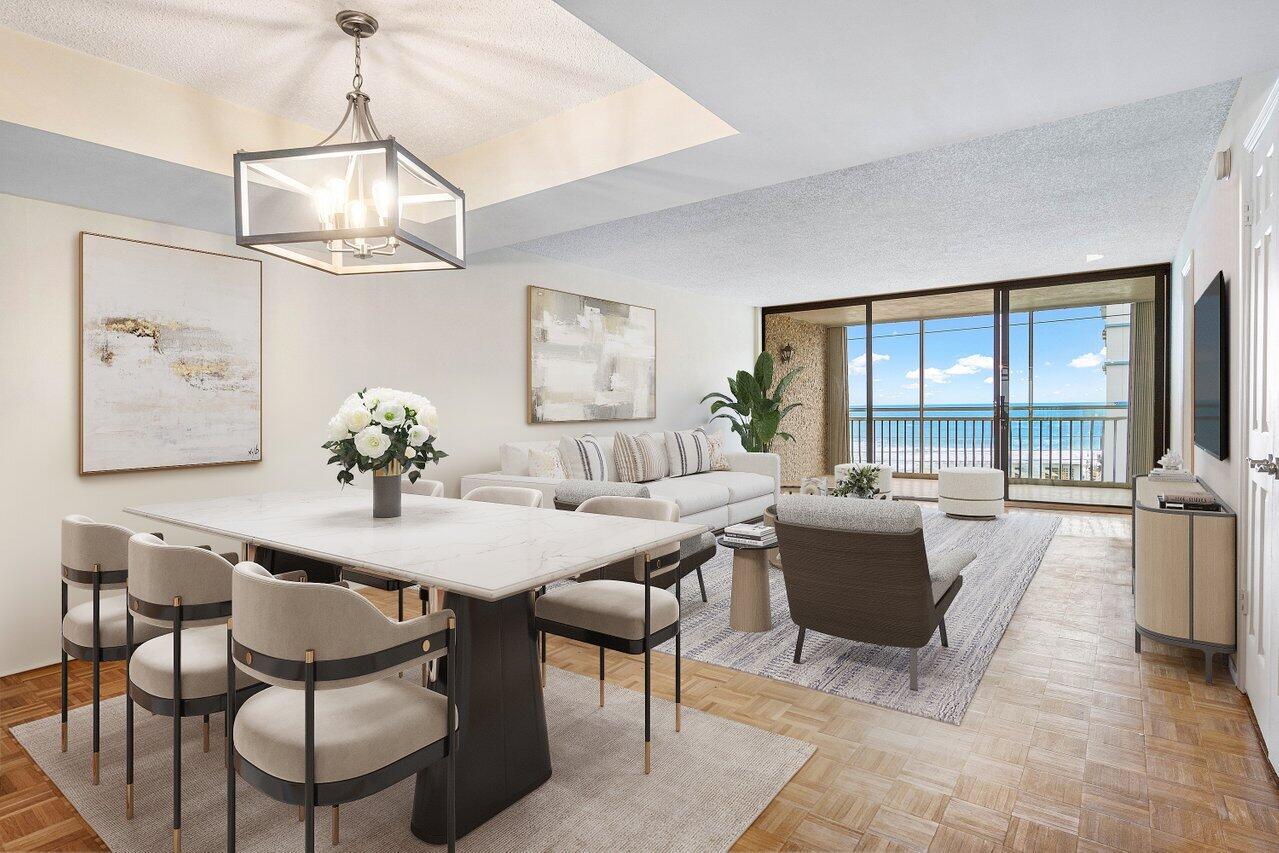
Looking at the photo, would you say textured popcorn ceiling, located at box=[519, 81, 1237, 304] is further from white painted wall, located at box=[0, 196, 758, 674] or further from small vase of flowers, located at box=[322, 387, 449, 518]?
small vase of flowers, located at box=[322, 387, 449, 518]

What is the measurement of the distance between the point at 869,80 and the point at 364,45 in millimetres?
1837

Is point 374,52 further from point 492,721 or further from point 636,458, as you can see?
point 636,458

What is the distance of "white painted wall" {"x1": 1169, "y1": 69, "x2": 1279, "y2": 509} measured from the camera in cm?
254

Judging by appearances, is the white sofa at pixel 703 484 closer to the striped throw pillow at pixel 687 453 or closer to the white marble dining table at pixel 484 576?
the striped throw pillow at pixel 687 453

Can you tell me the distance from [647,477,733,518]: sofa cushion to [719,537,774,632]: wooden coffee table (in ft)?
4.26

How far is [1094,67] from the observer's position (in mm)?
1993

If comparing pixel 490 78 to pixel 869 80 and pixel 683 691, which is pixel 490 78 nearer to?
pixel 869 80

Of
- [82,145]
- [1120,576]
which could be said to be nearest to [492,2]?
[82,145]

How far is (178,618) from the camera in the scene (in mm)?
1658

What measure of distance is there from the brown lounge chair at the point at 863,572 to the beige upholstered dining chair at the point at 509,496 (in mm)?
1083

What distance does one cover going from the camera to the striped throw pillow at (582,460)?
489cm

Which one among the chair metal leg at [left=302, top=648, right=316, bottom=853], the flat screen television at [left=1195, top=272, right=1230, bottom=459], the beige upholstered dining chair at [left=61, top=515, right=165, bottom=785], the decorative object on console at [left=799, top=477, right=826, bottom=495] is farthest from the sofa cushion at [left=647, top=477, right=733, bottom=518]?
the chair metal leg at [left=302, top=648, right=316, bottom=853]

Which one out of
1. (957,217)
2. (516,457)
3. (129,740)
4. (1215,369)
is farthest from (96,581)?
(957,217)

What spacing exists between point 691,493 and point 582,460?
87 centimetres
